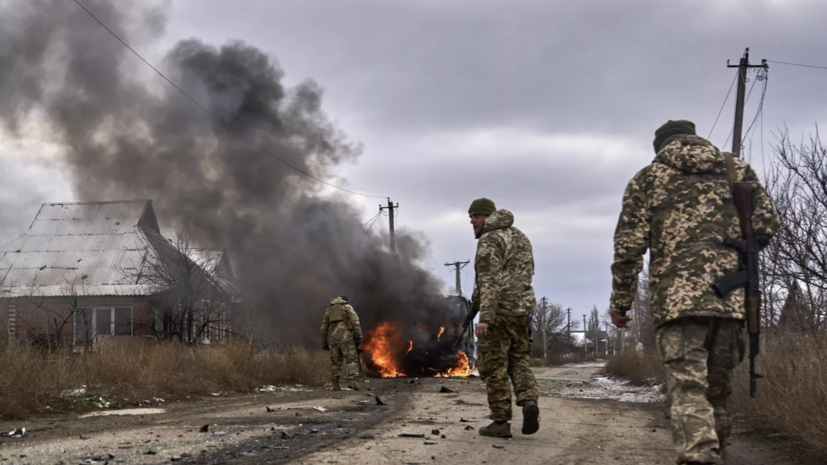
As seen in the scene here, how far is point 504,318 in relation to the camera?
6.25 meters

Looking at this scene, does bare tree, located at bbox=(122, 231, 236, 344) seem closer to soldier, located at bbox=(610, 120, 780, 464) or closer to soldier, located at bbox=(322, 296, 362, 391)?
soldier, located at bbox=(322, 296, 362, 391)

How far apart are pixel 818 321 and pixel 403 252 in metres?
18.9

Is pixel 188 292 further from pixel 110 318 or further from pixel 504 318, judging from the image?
pixel 504 318

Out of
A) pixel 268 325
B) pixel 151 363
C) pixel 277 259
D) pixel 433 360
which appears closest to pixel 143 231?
pixel 277 259

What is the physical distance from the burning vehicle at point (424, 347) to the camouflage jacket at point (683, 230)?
631 inches

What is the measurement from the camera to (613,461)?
5.02 metres

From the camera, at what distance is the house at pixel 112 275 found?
23406 millimetres

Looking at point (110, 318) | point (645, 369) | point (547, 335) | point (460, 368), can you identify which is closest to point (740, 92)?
point (645, 369)

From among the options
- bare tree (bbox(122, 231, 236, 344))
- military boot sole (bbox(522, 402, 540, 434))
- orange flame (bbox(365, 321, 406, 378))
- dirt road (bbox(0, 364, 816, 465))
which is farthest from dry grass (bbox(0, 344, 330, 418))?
bare tree (bbox(122, 231, 236, 344))

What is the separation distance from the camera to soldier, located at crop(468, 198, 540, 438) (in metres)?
6.08

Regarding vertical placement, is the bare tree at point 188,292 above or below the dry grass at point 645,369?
above

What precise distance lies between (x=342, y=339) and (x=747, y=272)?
10.2m

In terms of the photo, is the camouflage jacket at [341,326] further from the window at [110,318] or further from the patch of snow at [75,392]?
the window at [110,318]

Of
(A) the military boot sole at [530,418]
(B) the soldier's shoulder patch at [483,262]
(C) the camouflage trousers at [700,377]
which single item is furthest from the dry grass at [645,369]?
(C) the camouflage trousers at [700,377]
